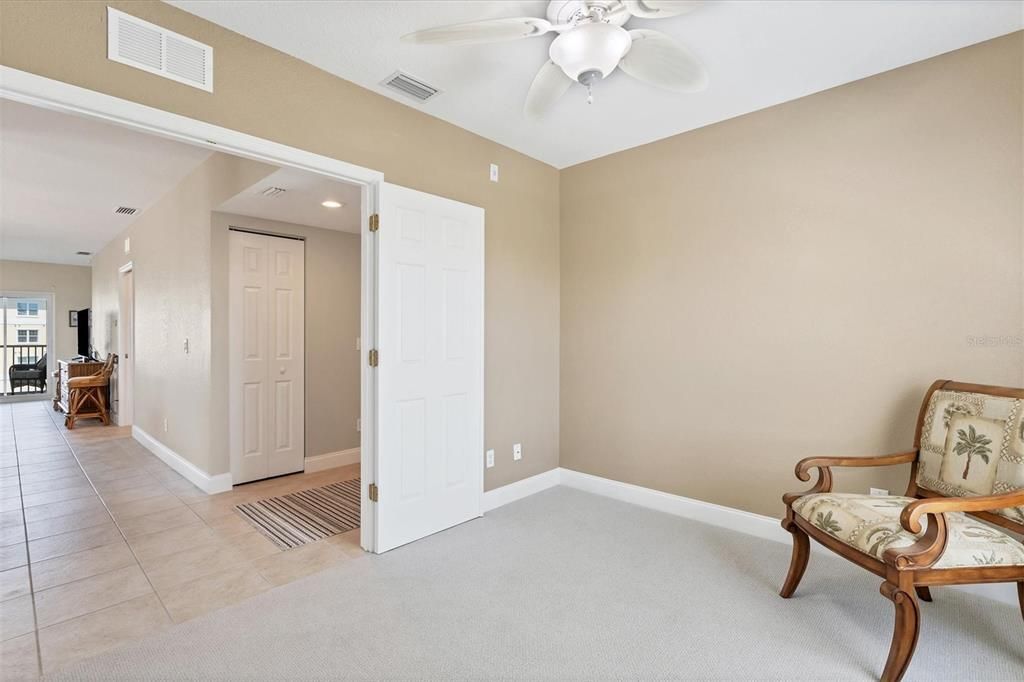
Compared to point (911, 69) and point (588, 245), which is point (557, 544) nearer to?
point (588, 245)

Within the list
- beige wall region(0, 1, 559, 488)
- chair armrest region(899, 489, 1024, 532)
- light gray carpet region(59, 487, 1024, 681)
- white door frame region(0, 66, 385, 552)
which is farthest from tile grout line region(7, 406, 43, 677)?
chair armrest region(899, 489, 1024, 532)

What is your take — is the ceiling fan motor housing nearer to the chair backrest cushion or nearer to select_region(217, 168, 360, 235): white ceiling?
select_region(217, 168, 360, 235): white ceiling

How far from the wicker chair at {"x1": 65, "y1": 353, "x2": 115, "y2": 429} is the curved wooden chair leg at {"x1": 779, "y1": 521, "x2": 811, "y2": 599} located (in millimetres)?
8255

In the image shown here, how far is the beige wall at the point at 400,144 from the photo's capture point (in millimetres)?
1769

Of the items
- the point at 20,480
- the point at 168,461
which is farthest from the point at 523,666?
the point at 20,480

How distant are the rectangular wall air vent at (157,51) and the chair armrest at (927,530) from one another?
3.30 meters

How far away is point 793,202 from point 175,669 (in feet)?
12.4

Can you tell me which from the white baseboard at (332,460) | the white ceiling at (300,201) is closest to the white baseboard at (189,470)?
the white baseboard at (332,460)

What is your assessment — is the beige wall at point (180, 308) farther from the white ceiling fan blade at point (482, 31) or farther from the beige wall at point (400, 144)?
the white ceiling fan blade at point (482, 31)

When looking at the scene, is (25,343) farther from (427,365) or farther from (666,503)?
(666,503)

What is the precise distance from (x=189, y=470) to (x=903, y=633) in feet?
16.0

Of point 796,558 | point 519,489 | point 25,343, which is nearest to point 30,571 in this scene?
point 519,489

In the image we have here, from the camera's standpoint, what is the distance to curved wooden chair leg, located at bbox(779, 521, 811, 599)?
7.30 feet

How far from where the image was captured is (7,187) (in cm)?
447
